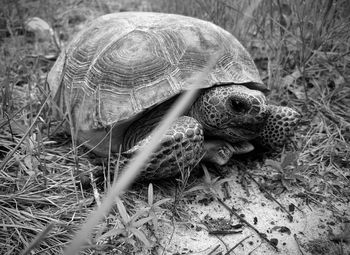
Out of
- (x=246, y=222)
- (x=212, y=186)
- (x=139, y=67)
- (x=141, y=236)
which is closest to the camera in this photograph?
(x=141, y=236)

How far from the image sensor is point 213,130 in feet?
7.07

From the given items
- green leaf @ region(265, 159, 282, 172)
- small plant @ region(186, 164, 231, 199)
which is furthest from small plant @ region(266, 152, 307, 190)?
small plant @ region(186, 164, 231, 199)

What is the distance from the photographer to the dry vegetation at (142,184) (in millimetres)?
1613

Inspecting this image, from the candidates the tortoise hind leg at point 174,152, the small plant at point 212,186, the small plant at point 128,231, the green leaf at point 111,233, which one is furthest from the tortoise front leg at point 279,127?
the green leaf at point 111,233

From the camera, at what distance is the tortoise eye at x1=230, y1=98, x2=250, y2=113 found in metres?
1.96

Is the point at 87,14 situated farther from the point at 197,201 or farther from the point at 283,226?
the point at 283,226

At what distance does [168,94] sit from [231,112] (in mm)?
433

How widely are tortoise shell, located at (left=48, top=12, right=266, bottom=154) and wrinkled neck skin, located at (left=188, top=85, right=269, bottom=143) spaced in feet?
0.34

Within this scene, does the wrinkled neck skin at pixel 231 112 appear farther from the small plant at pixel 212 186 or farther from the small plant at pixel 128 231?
the small plant at pixel 128 231

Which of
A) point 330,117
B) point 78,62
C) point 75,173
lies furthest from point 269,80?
point 75,173

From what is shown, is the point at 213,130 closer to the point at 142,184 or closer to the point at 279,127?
the point at 279,127

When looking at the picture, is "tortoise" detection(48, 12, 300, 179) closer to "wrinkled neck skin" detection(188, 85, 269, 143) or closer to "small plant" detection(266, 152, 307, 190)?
"wrinkled neck skin" detection(188, 85, 269, 143)

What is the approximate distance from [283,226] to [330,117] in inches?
49.9

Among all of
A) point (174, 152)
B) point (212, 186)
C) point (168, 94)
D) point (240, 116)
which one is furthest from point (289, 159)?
point (168, 94)
